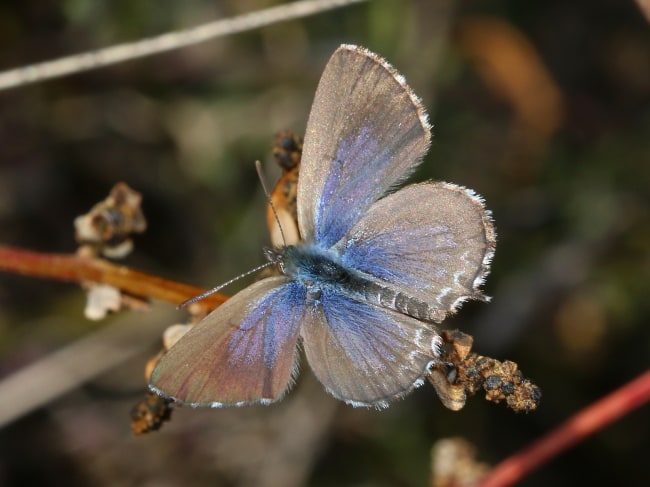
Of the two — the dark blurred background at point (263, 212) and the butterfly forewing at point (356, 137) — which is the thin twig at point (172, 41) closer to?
the butterfly forewing at point (356, 137)

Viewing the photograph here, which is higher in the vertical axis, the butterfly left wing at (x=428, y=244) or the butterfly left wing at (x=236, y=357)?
the butterfly left wing at (x=428, y=244)

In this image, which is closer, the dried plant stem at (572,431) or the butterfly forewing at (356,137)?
the butterfly forewing at (356,137)

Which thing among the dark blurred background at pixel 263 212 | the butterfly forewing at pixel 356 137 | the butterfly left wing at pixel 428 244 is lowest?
the dark blurred background at pixel 263 212

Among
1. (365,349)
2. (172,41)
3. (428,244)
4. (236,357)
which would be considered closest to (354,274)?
(428,244)

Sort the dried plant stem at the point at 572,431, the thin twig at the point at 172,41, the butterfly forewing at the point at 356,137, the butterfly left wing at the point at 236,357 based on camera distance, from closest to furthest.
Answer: the butterfly left wing at the point at 236,357 < the butterfly forewing at the point at 356,137 < the dried plant stem at the point at 572,431 < the thin twig at the point at 172,41

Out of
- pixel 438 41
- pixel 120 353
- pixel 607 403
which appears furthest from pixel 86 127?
pixel 607 403

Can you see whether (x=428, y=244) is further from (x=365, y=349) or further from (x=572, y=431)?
(x=572, y=431)

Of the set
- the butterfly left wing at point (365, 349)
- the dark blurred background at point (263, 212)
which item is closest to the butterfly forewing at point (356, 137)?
the butterfly left wing at point (365, 349)
